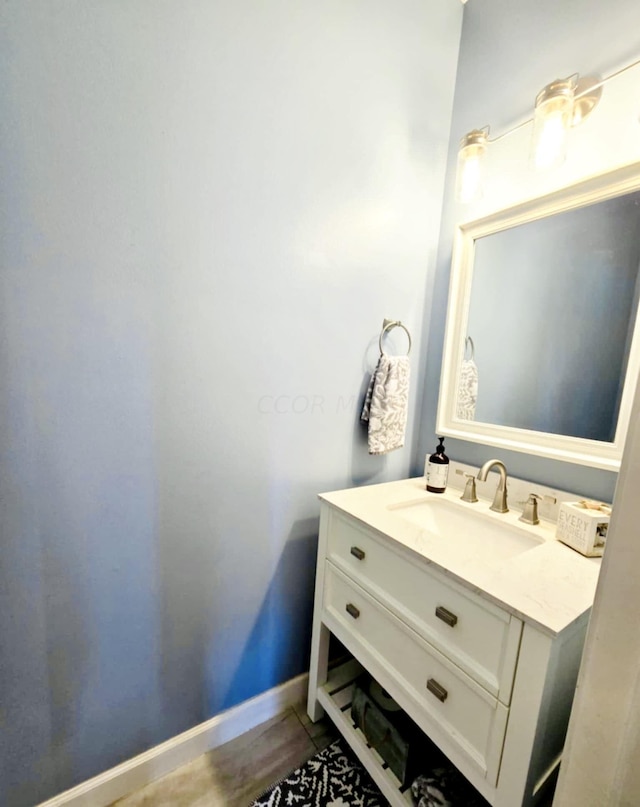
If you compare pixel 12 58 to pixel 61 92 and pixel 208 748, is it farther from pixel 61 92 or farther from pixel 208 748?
pixel 208 748

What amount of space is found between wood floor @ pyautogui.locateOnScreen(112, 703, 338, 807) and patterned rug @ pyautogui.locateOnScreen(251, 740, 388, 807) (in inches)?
1.2

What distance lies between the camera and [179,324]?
0.89m

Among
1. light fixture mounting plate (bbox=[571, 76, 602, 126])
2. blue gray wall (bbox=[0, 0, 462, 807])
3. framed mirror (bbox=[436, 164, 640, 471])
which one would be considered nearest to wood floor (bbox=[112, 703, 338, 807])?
blue gray wall (bbox=[0, 0, 462, 807])

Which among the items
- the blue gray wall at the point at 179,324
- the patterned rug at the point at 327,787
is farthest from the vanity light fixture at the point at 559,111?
the patterned rug at the point at 327,787

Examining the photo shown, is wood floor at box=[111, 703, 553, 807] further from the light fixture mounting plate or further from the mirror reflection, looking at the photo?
the light fixture mounting plate

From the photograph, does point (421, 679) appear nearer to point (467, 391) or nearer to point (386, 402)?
point (386, 402)

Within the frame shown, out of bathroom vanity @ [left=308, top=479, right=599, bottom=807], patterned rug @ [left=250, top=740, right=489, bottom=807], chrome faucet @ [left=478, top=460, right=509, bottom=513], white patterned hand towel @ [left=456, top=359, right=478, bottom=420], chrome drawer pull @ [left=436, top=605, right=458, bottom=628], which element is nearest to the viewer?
bathroom vanity @ [left=308, top=479, right=599, bottom=807]

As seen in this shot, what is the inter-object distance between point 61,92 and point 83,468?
0.83 metres

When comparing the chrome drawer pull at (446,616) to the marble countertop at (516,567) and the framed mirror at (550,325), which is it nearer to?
the marble countertop at (516,567)

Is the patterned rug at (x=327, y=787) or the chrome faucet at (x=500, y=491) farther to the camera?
the chrome faucet at (x=500, y=491)

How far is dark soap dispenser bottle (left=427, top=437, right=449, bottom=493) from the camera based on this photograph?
123 centimetres

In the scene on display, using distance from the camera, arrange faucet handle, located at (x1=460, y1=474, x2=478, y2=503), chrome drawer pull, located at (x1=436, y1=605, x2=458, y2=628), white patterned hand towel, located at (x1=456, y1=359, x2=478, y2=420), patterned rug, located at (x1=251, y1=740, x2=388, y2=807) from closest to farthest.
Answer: chrome drawer pull, located at (x1=436, y1=605, x2=458, y2=628) → patterned rug, located at (x1=251, y1=740, x2=388, y2=807) → faucet handle, located at (x1=460, y1=474, x2=478, y2=503) → white patterned hand towel, located at (x1=456, y1=359, x2=478, y2=420)

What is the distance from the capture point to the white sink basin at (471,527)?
980mm

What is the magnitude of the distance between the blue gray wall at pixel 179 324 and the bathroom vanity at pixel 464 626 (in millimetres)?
243
